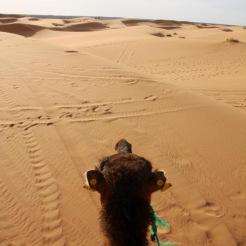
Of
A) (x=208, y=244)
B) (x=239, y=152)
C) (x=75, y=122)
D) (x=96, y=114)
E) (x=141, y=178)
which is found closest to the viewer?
(x=141, y=178)

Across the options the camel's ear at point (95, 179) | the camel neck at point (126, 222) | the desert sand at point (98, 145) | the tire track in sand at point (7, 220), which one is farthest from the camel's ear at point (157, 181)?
the tire track in sand at point (7, 220)

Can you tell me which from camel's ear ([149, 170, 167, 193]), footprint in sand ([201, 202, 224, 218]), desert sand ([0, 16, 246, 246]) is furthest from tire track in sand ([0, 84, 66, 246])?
camel's ear ([149, 170, 167, 193])

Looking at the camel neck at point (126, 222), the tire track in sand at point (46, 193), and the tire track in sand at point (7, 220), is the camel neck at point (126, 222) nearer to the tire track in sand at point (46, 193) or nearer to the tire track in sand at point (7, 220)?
the tire track in sand at point (46, 193)

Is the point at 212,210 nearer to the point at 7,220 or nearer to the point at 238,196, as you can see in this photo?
the point at 238,196

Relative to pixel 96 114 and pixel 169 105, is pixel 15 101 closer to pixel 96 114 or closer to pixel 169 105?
pixel 96 114

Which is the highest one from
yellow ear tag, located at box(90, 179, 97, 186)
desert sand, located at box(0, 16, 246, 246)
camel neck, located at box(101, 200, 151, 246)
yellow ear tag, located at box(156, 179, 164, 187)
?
yellow ear tag, located at box(90, 179, 97, 186)

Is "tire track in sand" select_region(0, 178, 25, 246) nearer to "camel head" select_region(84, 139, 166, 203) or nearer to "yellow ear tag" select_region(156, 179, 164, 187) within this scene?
"camel head" select_region(84, 139, 166, 203)

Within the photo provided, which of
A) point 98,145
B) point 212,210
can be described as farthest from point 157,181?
point 98,145

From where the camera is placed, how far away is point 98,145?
17.3 ft

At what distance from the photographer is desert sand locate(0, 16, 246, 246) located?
3.63 m

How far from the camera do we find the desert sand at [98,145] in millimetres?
3635

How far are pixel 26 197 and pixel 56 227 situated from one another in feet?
2.04

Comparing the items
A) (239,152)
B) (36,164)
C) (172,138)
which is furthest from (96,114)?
(239,152)

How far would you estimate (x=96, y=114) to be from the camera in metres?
6.52
